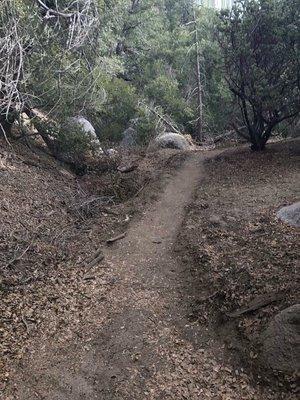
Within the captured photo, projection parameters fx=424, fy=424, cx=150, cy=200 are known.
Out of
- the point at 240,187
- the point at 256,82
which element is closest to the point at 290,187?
the point at 240,187

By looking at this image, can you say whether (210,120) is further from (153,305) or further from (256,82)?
(153,305)

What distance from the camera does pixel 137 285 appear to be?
6492 mm

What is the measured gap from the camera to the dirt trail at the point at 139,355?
448 centimetres

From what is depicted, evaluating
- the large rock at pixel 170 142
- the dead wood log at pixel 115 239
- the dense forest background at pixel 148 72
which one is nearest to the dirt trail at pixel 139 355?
the dead wood log at pixel 115 239

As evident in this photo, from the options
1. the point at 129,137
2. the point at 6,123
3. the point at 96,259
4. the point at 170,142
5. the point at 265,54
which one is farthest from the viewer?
the point at 129,137

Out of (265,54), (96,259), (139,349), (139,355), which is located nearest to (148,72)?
(265,54)

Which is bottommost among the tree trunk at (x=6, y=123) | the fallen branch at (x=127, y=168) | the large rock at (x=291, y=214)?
the large rock at (x=291, y=214)

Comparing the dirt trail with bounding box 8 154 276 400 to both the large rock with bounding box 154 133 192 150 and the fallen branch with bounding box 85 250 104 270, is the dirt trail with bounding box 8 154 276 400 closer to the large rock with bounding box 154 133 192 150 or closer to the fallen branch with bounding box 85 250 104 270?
the fallen branch with bounding box 85 250 104 270

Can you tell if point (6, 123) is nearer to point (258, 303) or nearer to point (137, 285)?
point (137, 285)

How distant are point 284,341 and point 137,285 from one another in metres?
2.54

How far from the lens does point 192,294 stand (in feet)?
20.0

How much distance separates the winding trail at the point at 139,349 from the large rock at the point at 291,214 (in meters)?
2.07

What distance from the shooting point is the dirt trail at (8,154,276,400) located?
14.7 ft

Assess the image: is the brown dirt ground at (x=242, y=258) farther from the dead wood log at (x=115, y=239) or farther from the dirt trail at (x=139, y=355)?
the dead wood log at (x=115, y=239)
